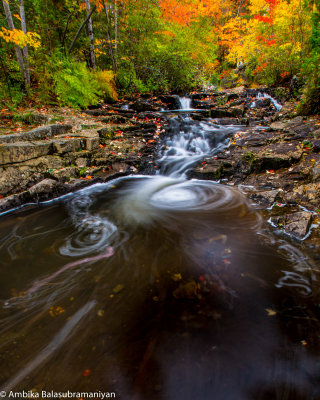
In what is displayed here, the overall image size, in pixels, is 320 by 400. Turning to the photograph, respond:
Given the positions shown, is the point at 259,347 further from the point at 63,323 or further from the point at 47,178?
the point at 47,178

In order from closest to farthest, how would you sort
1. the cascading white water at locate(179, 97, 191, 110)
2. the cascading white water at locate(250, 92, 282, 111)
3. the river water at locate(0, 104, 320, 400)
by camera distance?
the river water at locate(0, 104, 320, 400), the cascading white water at locate(250, 92, 282, 111), the cascading white water at locate(179, 97, 191, 110)

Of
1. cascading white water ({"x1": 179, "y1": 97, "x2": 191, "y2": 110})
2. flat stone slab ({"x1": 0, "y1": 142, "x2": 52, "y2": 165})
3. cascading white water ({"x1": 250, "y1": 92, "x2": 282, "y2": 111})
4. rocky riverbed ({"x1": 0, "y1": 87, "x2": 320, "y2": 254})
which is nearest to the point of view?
rocky riverbed ({"x1": 0, "y1": 87, "x2": 320, "y2": 254})

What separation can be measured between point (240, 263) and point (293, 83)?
1326cm

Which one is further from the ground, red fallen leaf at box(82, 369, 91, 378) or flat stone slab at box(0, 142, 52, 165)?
flat stone slab at box(0, 142, 52, 165)

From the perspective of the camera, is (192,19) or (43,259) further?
(192,19)

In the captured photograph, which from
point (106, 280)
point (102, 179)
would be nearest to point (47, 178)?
point (102, 179)

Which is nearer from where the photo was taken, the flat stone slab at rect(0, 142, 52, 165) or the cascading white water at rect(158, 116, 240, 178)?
the flat stone slab at rect(0, 142, 52, 165)

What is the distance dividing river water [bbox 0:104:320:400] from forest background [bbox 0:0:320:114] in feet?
20.1

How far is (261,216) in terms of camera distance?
3996 millimetres

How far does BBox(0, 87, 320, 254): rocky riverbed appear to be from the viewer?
4.15 meters

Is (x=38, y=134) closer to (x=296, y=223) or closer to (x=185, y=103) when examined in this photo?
(x=296, y=223)

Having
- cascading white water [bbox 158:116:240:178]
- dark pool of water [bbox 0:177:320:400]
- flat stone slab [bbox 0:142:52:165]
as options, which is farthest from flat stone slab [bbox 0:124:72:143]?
cascading white water [bbox 158:116:240:178]

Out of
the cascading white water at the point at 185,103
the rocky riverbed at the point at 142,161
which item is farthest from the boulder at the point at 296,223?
the cascading white water at the point at 185,103

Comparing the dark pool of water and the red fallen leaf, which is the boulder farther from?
the red fallen leaf
